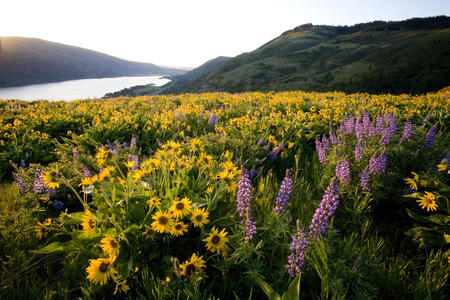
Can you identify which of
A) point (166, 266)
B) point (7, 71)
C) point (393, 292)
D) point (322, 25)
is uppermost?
point (322, 25)

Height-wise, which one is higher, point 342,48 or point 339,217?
point 342,48

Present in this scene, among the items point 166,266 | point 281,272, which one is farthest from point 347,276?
point 166,266

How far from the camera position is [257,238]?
1976mm

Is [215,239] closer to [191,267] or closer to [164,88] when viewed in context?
[191,267]

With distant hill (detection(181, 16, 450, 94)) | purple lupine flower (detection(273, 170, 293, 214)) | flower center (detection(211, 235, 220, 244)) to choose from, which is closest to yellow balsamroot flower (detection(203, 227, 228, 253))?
flower center (detection(211, 235, 220, 244))

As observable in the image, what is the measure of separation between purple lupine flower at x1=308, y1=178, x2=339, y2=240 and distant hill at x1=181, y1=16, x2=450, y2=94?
58.2 meters

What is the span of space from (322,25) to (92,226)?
21595 cm

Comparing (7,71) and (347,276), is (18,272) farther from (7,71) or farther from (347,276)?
(7,71)

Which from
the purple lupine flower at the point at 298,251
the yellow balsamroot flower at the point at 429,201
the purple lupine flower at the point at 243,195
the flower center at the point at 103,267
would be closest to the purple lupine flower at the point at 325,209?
the purple lupine flower at the point at 298,251

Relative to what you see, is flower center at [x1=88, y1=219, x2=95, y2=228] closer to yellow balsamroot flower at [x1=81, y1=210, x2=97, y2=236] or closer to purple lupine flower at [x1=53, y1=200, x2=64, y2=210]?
yellow balsamroot flower at [x1=81, y1=210, x2=97, y2=236]

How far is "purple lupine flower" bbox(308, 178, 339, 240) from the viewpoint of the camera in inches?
62.5

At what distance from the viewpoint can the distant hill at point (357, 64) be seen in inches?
2053

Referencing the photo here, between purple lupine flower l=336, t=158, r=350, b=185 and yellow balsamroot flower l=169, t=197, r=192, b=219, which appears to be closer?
yellow balsamroot flower l=169, t=197, r=192, b=219

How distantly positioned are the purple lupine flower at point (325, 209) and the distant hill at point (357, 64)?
58.2 meters
